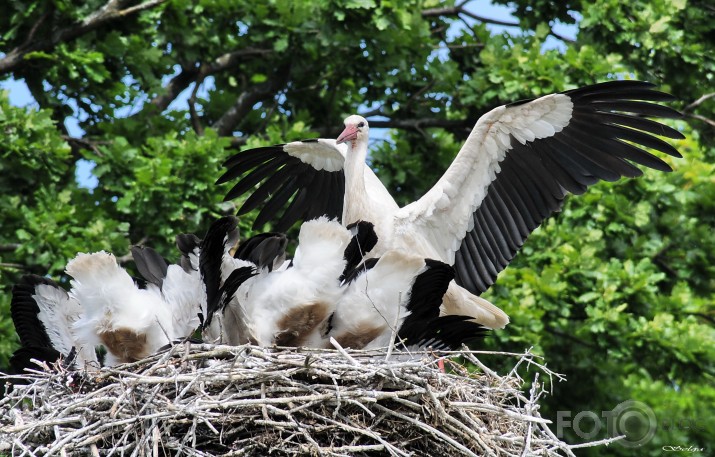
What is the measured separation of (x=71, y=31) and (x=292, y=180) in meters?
3.01

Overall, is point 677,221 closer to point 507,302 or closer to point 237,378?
point 507,302

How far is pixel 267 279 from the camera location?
6.07 meters

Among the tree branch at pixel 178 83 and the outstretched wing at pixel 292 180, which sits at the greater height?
the tree branch at pixel 178 83

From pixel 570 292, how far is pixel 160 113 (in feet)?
14.6

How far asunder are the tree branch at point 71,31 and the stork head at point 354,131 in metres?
3.44

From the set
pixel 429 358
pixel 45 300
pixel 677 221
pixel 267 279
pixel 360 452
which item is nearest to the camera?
pixel 360 452

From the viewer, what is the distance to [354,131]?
814 cm

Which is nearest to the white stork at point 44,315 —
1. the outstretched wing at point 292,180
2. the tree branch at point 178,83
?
the outstretched wing at point 292,180

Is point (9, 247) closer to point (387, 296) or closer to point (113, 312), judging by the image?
point (113, 312)

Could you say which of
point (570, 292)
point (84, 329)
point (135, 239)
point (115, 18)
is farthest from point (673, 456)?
point (84, 329)

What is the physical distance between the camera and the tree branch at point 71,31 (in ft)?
35.4

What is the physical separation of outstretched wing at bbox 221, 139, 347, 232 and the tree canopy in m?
1.11

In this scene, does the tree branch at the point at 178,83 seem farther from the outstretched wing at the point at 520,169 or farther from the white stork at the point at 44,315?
the white stork at the point at 44,315

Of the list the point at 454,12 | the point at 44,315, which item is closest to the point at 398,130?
the point at 454,12
